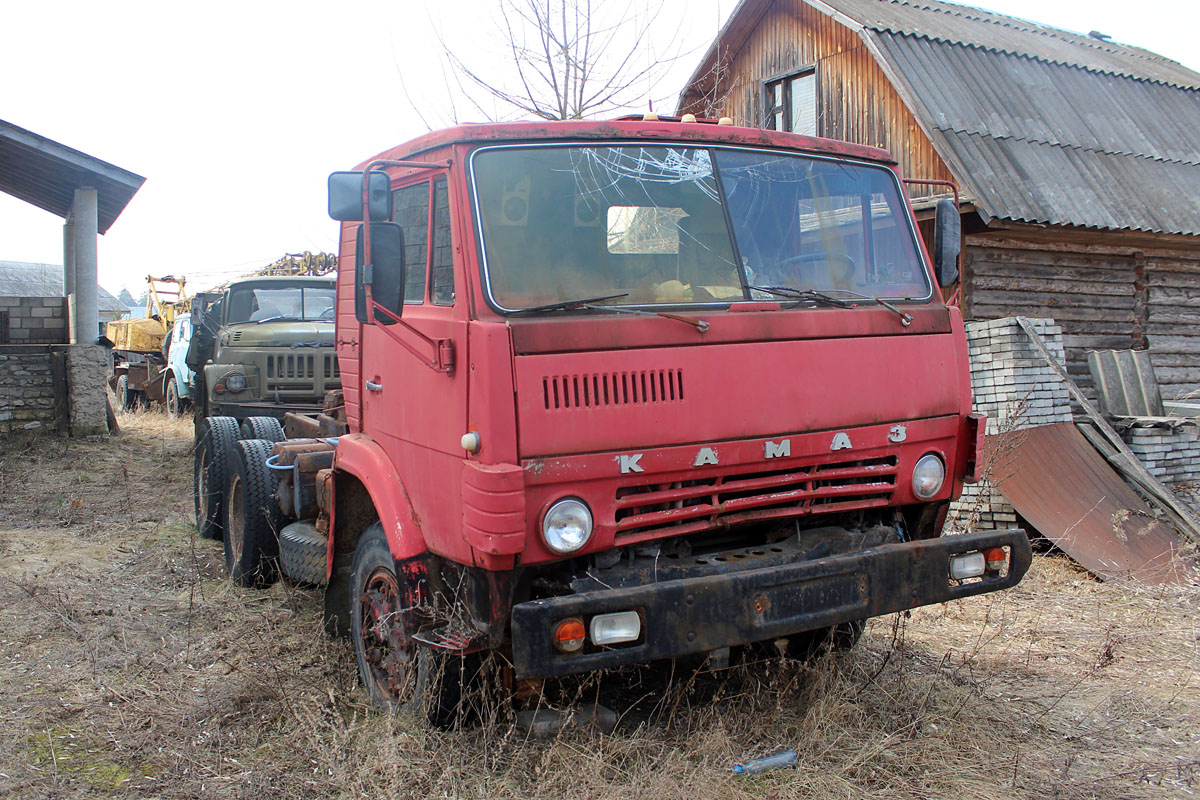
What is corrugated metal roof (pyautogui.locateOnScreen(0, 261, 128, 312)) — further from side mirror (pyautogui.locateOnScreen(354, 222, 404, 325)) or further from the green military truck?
side mirror (pyautogui.locateOnScreen(354, 222, 404, 325))

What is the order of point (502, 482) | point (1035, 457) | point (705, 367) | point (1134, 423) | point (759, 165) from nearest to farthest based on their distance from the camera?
point (502, 482), point (705, 367), point (759, 165), point (1035, 457), point (1134, 423)

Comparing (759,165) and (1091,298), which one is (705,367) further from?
(1091,298)

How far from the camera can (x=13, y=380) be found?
42.8 feet

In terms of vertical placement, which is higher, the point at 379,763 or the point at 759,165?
the point at 759,165

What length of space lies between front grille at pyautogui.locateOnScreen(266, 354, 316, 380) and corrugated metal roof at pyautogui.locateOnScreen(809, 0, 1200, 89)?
27.2 ft

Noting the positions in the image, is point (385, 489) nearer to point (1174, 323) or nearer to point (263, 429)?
point (263, 429)

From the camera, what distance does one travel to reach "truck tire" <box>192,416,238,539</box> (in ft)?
24.1

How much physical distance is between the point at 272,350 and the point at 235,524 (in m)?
3.65

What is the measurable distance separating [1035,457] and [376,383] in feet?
18.5

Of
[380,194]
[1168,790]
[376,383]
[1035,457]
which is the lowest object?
[1168,790]

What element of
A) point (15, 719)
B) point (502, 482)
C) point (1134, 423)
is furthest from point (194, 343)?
point (1134, 423)

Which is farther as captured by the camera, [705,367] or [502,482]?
[705,367]

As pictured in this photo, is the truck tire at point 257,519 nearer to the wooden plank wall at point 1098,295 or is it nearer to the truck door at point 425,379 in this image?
the truck door at point 425,379

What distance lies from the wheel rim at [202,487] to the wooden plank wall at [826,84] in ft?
27.6
